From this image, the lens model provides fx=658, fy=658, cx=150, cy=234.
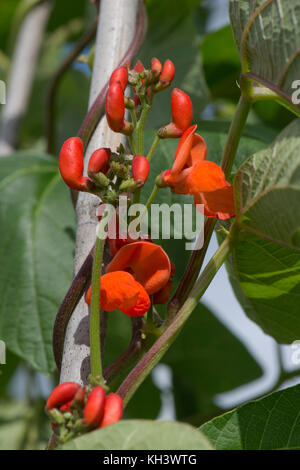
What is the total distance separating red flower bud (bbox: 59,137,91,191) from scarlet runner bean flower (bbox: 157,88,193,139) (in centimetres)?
9

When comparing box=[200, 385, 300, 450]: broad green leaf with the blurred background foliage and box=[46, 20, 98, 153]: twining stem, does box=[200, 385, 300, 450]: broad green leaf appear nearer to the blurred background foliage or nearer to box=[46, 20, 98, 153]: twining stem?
the blurred background foliage

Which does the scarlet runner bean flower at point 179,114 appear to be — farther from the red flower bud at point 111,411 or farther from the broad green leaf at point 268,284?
the red flower bud at point 111,411

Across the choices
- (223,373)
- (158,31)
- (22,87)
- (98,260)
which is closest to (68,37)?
(22,87)

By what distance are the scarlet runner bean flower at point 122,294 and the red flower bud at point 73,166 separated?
0.27 feet

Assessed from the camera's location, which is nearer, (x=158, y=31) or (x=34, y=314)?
(x=34, y=314)

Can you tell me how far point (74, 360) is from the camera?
584mm

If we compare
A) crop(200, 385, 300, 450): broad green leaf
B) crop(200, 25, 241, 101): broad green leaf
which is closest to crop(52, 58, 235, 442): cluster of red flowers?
crop(200, 385, 300, 450): broad green leaf

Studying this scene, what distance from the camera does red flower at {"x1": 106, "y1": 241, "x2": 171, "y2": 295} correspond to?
591 millimetres

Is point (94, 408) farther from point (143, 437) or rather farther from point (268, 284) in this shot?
point (268, 284)

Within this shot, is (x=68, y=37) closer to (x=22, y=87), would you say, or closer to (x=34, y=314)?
(x=22, y=87)

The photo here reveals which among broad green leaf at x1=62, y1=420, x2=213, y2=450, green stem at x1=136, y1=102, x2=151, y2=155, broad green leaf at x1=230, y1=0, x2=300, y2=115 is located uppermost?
broad green leaf at x1=230, y1=0, x2=300, y2=115

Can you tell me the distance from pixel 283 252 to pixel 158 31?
903 millimetres

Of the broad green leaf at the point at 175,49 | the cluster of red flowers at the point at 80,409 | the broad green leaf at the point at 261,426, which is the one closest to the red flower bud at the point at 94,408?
the cluster of red flowers at the point at 80,409

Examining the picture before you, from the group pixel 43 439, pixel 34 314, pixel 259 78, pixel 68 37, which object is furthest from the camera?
pixel 68 37
